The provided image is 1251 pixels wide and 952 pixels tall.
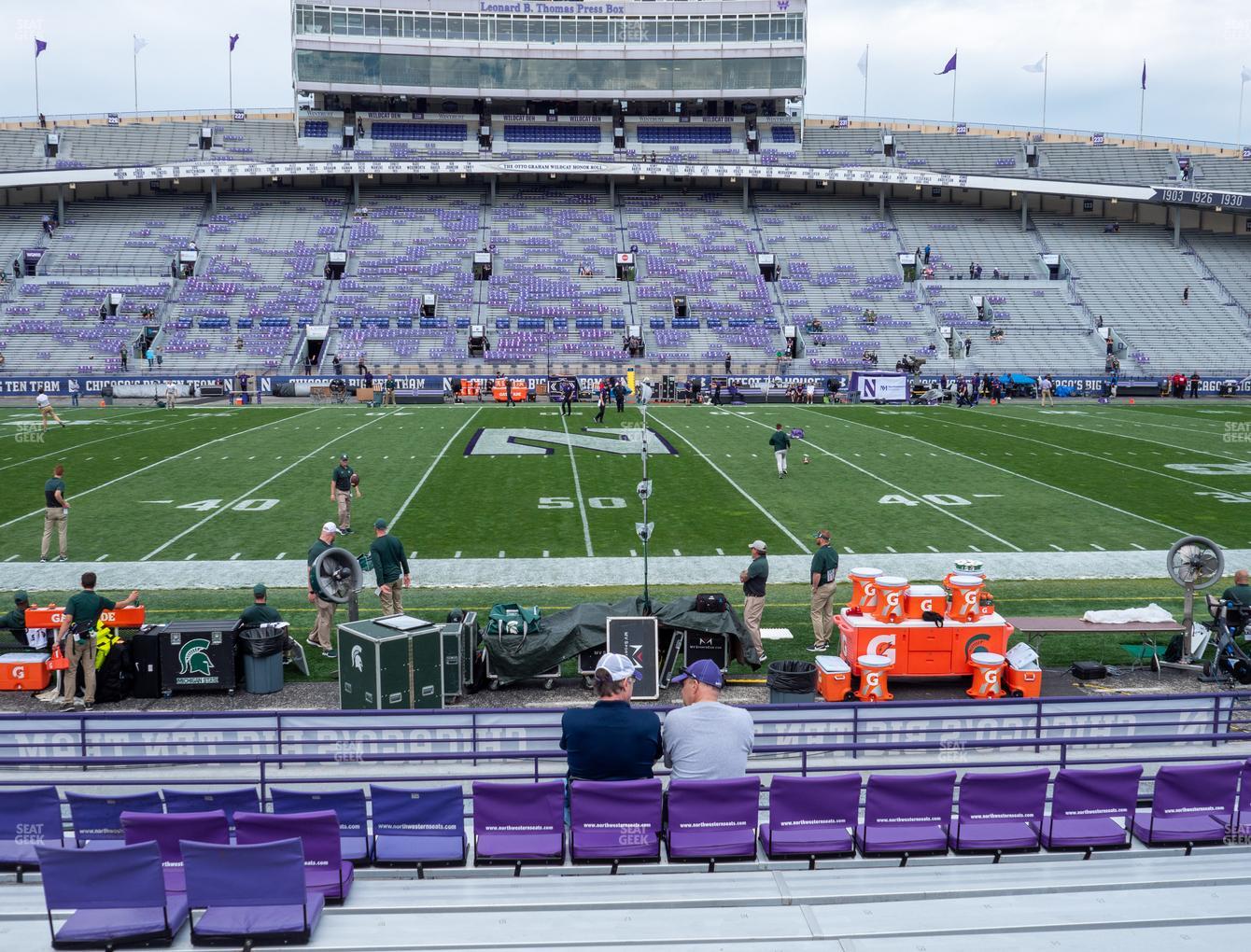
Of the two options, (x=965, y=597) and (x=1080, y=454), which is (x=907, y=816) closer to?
(x=965, y=597)

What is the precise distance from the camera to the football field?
2133 centimetres

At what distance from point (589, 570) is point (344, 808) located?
38.7 ft

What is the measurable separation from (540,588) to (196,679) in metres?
6.47

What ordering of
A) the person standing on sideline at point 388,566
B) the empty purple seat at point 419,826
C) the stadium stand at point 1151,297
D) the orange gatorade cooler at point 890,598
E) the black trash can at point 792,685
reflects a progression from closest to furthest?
the empty purple seat at point 419,826 < the black trash can at point 792,685 < the orange gatorade cooler at point 890,598 < the person standing on sideline at point 388,566 < the stadium stand at point 1151,297

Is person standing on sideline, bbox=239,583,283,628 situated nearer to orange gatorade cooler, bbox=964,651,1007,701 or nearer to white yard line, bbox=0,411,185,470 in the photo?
orange gatorade cooler, bbox=964,651,1007,701

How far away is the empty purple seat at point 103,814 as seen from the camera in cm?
714

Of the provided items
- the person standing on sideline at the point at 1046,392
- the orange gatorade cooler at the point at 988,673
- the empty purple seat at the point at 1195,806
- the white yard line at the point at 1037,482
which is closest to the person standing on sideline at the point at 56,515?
the orange gatorade cooler at the point at 988,673

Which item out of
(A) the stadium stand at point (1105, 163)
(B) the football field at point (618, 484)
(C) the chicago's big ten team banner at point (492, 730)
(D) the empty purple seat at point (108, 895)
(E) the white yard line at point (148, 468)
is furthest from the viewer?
(A) the stadium stand at point (1105, 163)

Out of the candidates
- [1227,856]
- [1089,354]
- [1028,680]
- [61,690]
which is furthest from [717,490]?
[1089,354]

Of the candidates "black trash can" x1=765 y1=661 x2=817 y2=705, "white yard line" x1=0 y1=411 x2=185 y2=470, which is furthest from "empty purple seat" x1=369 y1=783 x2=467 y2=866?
"white yard line" x1=0 y1=411 x2=185 y2=470

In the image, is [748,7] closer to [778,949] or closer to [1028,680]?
[1028,680]

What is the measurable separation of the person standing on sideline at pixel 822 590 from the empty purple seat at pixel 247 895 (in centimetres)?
912

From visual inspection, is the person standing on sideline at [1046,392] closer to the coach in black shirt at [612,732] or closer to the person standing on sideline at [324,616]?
the person standing on sideline at [324,616]

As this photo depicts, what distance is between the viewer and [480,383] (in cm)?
5381
